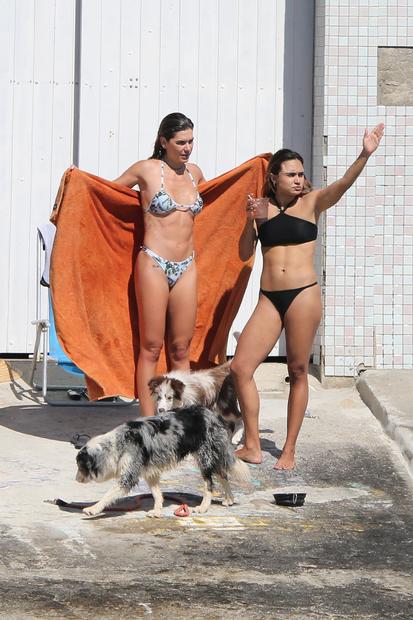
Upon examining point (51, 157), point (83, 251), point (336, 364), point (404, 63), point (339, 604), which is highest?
point (404, 63)

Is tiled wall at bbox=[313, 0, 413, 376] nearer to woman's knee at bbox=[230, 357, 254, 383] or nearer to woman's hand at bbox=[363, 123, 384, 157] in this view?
woman's knee at bbox=[230, 357, 254, 383]

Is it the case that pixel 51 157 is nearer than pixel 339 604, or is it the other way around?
pixel 339 604

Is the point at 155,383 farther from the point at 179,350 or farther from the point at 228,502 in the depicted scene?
the point at 228,502

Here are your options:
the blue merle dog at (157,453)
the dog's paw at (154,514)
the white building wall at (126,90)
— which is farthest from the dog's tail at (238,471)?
the white building wall at (126,90)

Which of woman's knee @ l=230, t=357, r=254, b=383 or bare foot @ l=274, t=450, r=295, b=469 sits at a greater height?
woman's knee @ l=230, t=357, r=254, b=383

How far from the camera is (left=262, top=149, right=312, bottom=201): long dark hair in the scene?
25.4 feet

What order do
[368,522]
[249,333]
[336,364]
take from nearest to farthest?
[368,522] → [249,333] → [336,364]

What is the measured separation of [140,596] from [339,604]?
32.6 inches

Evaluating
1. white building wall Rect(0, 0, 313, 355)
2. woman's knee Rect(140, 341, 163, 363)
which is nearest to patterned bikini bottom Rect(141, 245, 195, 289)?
woman's knee Rect(140, 341, 163, 363)

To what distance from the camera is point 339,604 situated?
5453 mm

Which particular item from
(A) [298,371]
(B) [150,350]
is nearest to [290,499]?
(A) [298,371]

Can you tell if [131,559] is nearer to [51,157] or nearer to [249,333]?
[249,333]

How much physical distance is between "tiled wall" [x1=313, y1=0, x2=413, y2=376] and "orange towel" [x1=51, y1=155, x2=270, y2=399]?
141 centimetres

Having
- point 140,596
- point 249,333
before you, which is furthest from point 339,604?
point 249,333
